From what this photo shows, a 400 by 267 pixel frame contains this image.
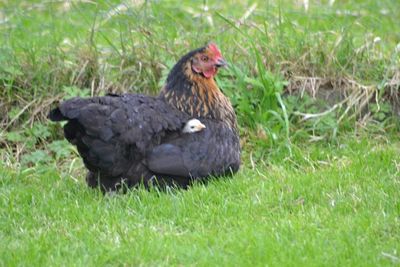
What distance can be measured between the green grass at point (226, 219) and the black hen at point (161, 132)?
0.18 meters

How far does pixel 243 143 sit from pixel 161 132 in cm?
131

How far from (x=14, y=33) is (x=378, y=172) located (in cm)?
450

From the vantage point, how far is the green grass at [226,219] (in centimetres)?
557

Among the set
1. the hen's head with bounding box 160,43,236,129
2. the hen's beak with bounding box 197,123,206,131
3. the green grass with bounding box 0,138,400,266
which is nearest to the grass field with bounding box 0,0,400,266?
the green grass with bounding box 0,138,400,266

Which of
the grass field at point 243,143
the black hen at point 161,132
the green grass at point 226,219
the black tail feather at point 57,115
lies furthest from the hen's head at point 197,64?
the black tail feather at point 57,115

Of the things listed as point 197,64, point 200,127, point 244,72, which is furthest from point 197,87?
point 244,72

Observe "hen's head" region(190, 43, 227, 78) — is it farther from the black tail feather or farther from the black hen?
the black tail feather

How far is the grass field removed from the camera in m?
5.73

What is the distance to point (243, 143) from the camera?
8.23m

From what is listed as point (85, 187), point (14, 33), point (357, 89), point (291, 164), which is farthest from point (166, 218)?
point (14, 33)

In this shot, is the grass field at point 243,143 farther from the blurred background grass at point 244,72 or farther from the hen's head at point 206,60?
the hen's head at point 206,60

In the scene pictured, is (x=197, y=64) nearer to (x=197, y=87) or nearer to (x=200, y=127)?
(x=197, y=87)

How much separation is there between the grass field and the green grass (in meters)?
0.01

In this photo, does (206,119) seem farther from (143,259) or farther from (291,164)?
(143,259)
